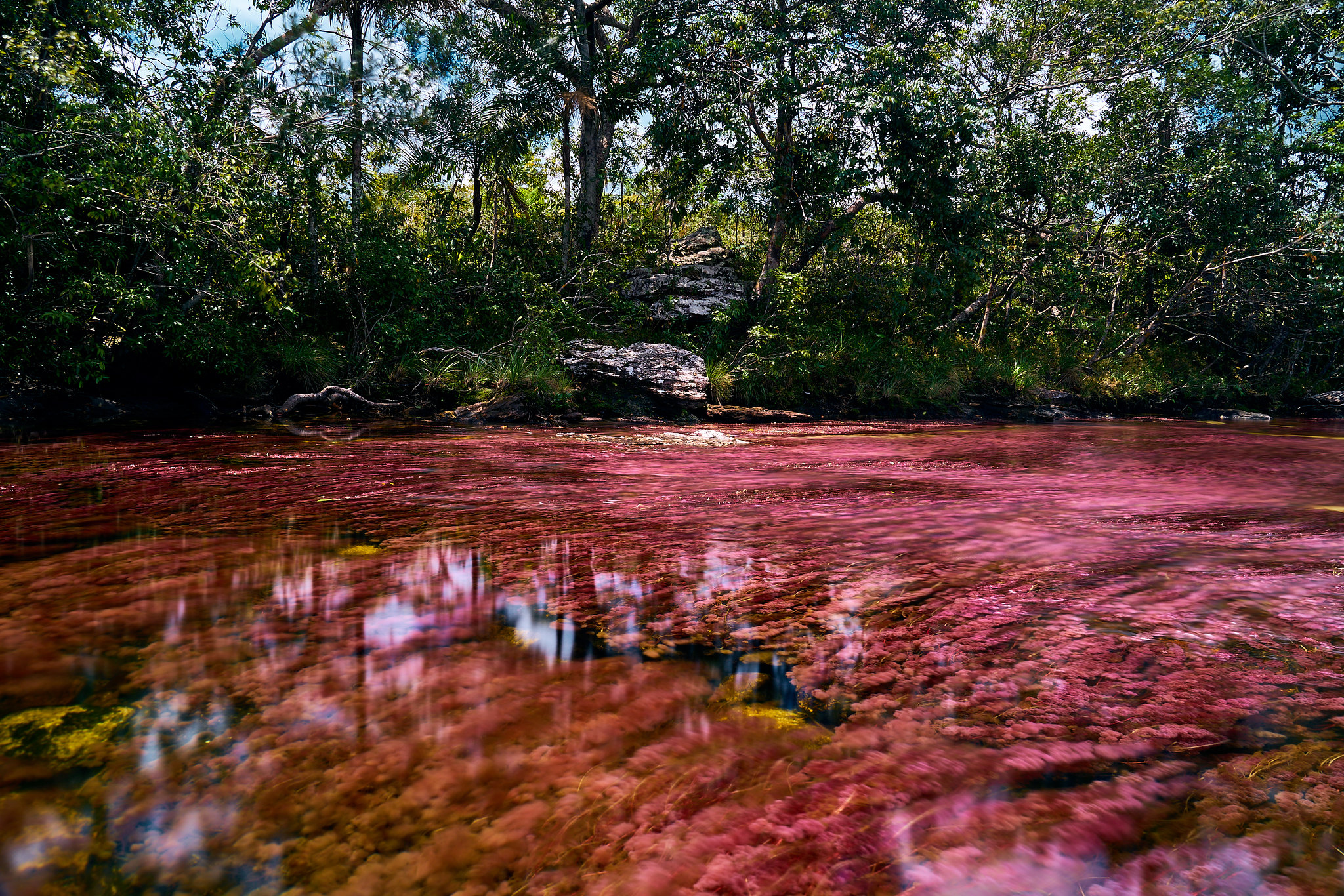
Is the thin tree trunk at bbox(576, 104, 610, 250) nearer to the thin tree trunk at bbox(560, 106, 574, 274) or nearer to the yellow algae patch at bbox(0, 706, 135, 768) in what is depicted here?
the thin tree trunk at bbox(560, 106, 574, 274)

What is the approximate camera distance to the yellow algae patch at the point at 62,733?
2.81ft

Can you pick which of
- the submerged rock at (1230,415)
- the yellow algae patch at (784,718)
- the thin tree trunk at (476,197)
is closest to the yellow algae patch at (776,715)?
the yellow algae patch at (784,718)

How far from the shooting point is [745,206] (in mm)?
12469

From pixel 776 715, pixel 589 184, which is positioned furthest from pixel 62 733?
pixel 589 184

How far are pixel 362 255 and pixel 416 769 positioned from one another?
10.9m

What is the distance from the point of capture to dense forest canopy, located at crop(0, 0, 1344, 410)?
738 cm

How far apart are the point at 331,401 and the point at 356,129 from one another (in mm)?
5258

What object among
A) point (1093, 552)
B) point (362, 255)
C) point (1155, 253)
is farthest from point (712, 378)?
point (1155, 253)

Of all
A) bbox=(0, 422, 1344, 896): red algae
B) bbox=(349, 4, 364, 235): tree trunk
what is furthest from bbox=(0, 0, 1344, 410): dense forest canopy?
bbox=(0, 422, 1344, 896): red algae

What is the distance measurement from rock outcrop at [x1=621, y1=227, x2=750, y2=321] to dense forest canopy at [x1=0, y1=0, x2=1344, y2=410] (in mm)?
411

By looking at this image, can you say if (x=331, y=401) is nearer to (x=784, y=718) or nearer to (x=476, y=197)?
(x=476, y=197)

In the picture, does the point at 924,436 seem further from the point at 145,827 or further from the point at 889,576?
the point at 145,827

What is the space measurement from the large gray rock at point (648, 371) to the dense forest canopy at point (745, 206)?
22.7 inches

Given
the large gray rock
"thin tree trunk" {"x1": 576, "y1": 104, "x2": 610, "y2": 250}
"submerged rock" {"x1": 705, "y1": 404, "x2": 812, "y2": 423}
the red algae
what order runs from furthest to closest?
"thin tree trunk" {"x1": 576, "y1": 104, "x2": 610, "y2": 250} < "submerged rock" {"x1": 705, "y1": 404, "x2": 812, "y2": 423} < the large gray rock < the red algae
